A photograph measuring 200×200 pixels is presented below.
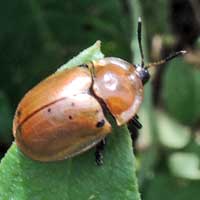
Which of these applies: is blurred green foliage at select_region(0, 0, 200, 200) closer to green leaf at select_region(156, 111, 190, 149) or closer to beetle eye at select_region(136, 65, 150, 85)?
green leaf at select_region(156, 111, 190, 149)

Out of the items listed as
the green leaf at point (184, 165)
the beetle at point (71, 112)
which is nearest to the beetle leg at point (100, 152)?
the beetle at point (71, 112)

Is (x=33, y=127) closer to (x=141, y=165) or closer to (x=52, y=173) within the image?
(x=52, y=173)

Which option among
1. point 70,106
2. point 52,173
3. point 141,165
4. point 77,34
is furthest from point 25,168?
point 77,34

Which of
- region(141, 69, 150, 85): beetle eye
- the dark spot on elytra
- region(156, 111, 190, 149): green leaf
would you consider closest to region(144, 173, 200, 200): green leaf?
region(156, 111, 190, 149): green leaf

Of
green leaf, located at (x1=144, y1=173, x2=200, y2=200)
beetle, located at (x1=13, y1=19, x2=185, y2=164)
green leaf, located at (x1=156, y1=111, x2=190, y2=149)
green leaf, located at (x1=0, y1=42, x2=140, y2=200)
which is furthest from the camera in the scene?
green leaf, located at (x1=156, y1=111, x2=190, y2=149)

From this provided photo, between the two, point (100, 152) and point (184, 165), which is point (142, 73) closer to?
point (100, 152)

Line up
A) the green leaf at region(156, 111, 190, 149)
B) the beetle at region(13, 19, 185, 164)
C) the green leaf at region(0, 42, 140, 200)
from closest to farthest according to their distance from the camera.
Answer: the green leaf at region(0, 42, 140, 200) → the beetle at region(13, 19, 185, 164) → the green leaf at region(156, 111, 190, 149)
